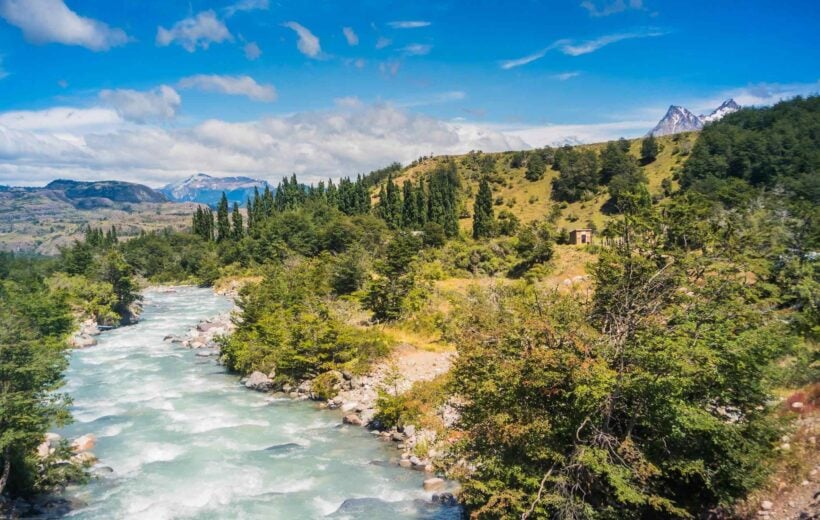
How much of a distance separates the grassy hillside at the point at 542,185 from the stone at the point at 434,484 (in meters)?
74.1

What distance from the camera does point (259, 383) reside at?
106ft

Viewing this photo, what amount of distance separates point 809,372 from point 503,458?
1037cm

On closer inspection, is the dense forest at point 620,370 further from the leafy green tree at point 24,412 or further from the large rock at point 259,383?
the large rock at point 259,383

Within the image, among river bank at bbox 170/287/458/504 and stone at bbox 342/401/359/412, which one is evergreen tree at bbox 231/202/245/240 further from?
stone at bbox 342/401/359/412

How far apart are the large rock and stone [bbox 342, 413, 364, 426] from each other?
7.57 m

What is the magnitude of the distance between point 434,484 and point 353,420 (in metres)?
7.80

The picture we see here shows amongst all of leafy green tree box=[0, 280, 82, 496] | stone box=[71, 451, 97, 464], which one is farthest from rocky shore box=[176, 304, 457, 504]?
leafy green tree box=[0, 280, 82, 496]

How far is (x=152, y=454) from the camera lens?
2261 cm

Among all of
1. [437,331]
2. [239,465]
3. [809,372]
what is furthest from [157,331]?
[809,372]

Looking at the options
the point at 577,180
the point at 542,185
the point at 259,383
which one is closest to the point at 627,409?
the point at 259,383

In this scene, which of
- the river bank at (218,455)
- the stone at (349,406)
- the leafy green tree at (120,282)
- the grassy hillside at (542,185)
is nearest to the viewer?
the river bank at (218,455)

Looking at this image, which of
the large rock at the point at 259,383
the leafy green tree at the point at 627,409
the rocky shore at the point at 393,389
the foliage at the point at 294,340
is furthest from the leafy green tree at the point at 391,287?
the leafy green tree at the point at 627,409

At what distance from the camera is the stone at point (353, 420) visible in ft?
85.5

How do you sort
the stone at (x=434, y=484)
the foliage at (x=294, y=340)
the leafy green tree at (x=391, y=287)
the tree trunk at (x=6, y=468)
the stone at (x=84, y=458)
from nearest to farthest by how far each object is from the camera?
the tree trunk at (x=6, y=468), the stone at (x=434, y=484), the stone at (x=84, y=458), the foliage at (x=294, y=340), the leafy green tree at (x=391, y=287)
